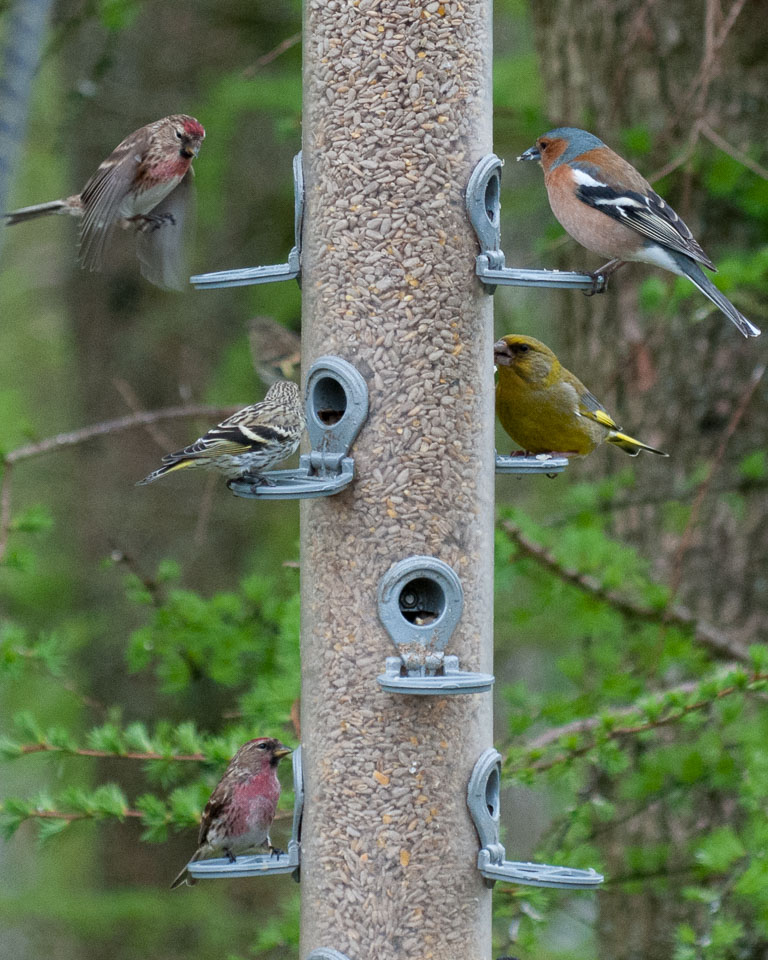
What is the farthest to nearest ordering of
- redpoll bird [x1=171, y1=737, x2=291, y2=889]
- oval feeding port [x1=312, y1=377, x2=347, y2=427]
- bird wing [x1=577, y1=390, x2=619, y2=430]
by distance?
bird wing [x1=577, y1=390, x2=619, y2=430] → redpoll bird [x1=171, y1=737, x2=291, y2=889] → oval feeding port [x1=312, y1=377, x2=347, y2=427]

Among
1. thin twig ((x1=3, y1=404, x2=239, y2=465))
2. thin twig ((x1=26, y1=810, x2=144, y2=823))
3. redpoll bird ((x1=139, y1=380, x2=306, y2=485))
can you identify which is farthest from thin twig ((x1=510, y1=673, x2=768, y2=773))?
thin twig ((x1=3, y1=404, x2=239, y2=465))

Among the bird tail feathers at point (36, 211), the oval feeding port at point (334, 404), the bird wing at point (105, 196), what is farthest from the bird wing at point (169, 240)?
the oval feeding port at point (334, 404)

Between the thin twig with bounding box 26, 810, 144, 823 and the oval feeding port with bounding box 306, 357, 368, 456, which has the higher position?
the oval feeding port with bounding box 306, 357, 368, 456

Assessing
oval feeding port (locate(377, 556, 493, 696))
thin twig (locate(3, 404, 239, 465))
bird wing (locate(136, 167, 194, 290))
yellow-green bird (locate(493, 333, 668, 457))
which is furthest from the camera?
thin twig (locate(3, 404, 239, 465))

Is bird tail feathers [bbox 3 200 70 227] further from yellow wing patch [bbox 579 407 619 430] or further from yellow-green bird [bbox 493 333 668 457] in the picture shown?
yellow wing patch [bbox 579 407 619 430]

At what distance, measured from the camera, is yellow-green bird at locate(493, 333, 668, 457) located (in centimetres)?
501

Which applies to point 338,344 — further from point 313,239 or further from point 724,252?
point 724,252

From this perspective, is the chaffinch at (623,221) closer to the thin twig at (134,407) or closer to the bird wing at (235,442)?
the bird wing at (235,442)

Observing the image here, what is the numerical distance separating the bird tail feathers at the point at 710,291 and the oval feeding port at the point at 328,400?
4.75ft

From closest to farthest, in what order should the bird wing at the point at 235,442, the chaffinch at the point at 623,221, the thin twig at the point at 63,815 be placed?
the bird wing at the point at 235,442, the thin twig at the point at 63,815, the chaffinch at the point at 623,221

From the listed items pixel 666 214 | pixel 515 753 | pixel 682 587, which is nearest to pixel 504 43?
pixel 682 587

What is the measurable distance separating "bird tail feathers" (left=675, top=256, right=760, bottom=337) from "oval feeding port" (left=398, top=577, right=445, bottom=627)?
1.49m

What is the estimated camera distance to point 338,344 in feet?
13.5

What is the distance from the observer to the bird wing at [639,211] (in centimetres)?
489
